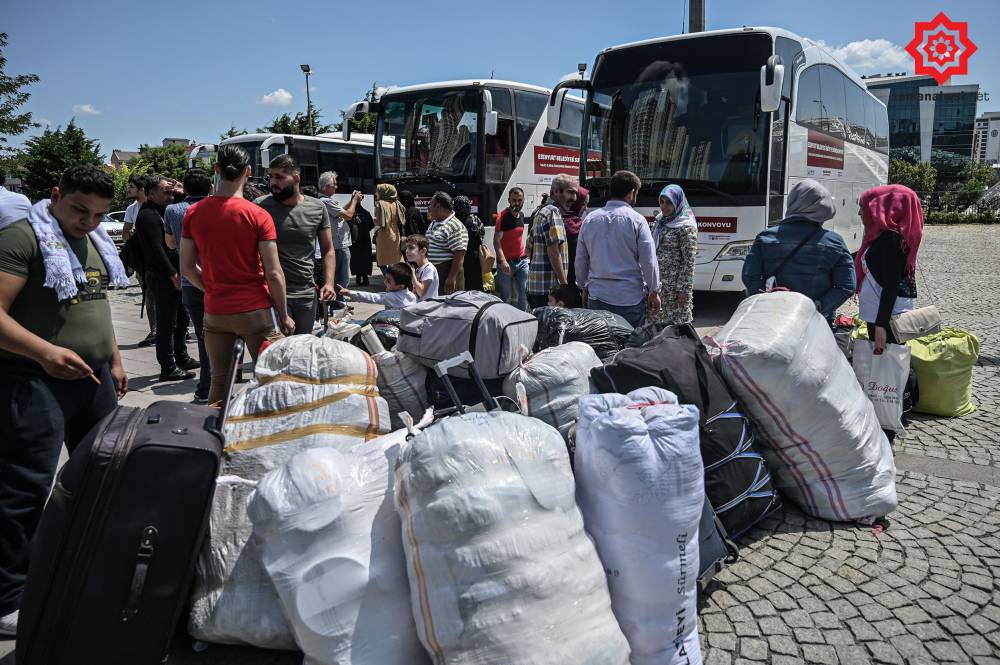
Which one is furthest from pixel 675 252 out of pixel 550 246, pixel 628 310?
pixel 550 246

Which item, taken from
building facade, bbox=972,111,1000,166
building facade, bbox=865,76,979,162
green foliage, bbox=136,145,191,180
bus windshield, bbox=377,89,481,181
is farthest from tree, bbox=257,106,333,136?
building facade, bbox=972,111,1000,166

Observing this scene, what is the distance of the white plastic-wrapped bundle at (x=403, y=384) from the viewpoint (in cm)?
358

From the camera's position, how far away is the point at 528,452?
2145 mm

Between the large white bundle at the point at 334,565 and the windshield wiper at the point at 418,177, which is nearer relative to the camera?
the large white bundle at the point at 334,565

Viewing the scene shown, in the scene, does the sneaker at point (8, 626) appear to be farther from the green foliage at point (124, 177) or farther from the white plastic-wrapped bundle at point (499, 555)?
the green foliage at point (124, 177)

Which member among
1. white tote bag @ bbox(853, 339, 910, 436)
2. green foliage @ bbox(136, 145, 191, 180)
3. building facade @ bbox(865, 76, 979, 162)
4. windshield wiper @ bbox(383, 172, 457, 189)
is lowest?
white tote bag @ bbox(853, 339, 910, 436)

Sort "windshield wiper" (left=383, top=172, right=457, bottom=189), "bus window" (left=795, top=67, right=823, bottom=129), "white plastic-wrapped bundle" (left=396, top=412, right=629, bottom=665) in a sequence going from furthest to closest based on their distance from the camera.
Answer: "windshield wiper" (left=383, top=172, right=457, bottom=189), "bus window" (left=795, top=67, right=823, bottom=129), "white plastic-wrapped bundle" (left=396, top=412, right=629, bottom=665)

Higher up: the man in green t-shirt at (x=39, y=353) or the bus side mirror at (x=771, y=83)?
the bus side mirror at (x=771, y=83)

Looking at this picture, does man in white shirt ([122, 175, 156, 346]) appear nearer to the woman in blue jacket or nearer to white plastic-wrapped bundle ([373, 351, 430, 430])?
white plastic-wrapped bundle ([373, 351, 430, 430])

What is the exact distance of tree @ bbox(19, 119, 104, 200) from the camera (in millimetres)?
32969

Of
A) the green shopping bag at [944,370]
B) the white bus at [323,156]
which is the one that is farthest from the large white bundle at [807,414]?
the white bus at [323,156]

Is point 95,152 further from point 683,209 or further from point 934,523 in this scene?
point 934,523

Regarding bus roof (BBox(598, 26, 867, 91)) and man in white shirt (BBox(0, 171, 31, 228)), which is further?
bus roof (BBox(598, 26, 867, 91))

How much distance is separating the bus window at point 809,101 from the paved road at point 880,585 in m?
5.72
